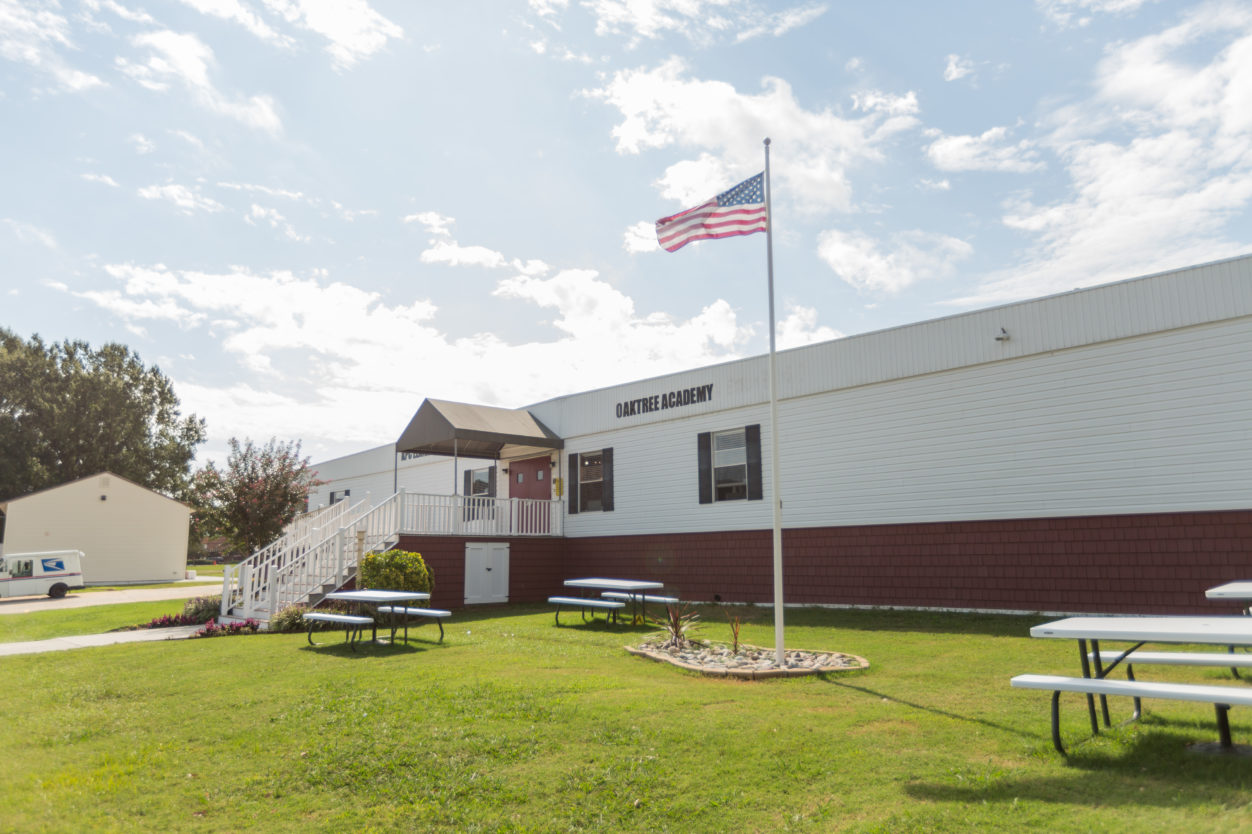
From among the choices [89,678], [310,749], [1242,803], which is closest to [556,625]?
[89,678]

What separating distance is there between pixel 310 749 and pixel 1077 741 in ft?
17.4

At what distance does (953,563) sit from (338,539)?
10.6 m

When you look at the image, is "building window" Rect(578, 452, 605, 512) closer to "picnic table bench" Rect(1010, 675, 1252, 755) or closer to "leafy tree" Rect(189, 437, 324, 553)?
"leafy tree" Rect(189, 437, 324, 553)

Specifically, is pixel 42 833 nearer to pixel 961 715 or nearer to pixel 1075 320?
pixel 961 715

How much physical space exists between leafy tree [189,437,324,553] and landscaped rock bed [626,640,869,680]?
11.4m

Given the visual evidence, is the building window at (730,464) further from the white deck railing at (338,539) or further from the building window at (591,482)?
the white deck railing at (338,539)

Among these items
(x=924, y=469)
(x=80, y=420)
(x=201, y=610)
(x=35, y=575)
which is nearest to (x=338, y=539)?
(x=201, y=610)

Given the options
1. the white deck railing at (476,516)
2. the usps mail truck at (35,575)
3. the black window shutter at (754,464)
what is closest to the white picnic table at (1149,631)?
the black window shutter at (754,464)

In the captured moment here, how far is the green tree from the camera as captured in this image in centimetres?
4050

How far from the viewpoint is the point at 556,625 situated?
516 inches

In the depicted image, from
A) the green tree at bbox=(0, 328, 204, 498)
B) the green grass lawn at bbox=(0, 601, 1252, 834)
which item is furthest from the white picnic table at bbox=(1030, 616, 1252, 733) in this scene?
the green tree at bbox=(0, 328, 204, 498)

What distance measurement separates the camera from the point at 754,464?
15.6 metres

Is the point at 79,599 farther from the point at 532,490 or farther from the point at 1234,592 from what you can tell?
the point at 1234,592

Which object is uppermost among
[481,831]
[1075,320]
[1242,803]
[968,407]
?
[1075,320]
